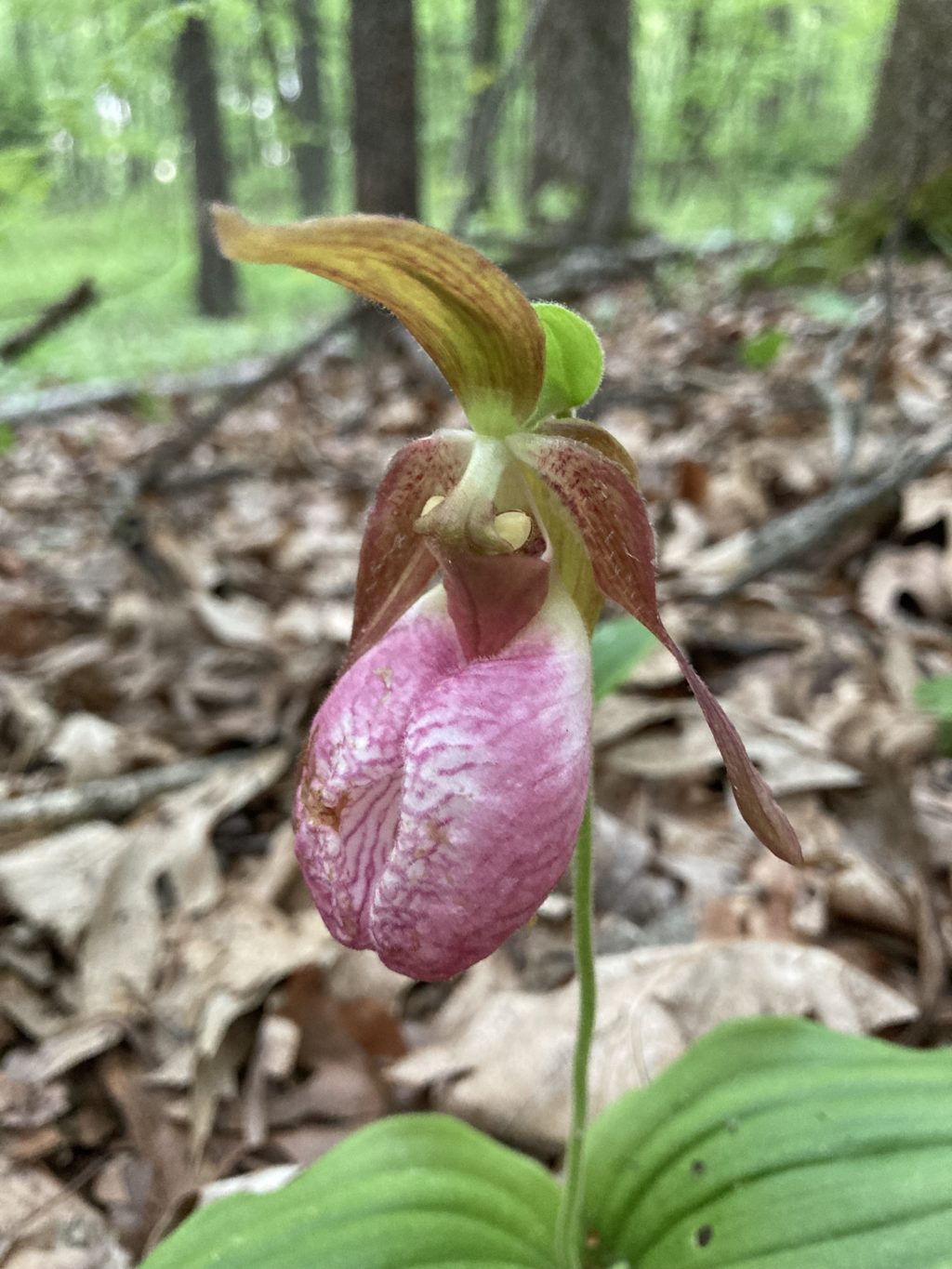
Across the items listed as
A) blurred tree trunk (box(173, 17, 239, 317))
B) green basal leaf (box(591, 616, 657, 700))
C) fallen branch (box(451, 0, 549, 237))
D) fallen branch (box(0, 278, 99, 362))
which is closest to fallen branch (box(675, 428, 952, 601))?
green basal leaf (box(591, 616, 657, 700))

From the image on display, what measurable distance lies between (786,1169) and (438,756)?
62 cm

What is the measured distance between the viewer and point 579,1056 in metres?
1.07

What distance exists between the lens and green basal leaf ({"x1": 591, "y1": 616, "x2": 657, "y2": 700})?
5.04ft

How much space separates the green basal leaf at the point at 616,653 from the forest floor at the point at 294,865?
1.54 ft

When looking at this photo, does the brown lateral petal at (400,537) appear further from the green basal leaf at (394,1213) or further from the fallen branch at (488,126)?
the fallen branch at (488,126)

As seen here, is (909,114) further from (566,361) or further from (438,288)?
(438,288)

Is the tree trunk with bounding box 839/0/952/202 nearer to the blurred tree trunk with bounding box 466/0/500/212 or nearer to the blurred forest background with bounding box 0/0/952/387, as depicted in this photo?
the blurred forest background with bounding box 0/0/952/387

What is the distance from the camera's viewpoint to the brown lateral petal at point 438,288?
723mm

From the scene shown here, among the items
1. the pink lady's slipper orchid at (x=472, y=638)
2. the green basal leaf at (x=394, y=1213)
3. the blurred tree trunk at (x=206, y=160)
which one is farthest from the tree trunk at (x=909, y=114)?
the blurred tree trunk at (x=206, y=160)

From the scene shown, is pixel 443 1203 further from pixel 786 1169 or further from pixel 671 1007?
pixel 671 1007

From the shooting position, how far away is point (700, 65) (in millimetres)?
8586

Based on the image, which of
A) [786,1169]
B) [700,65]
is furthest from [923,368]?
[700,65]

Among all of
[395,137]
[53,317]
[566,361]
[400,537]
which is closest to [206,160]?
[395,137]

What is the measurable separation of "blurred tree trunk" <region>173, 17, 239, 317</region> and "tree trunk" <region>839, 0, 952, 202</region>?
22.2ft
